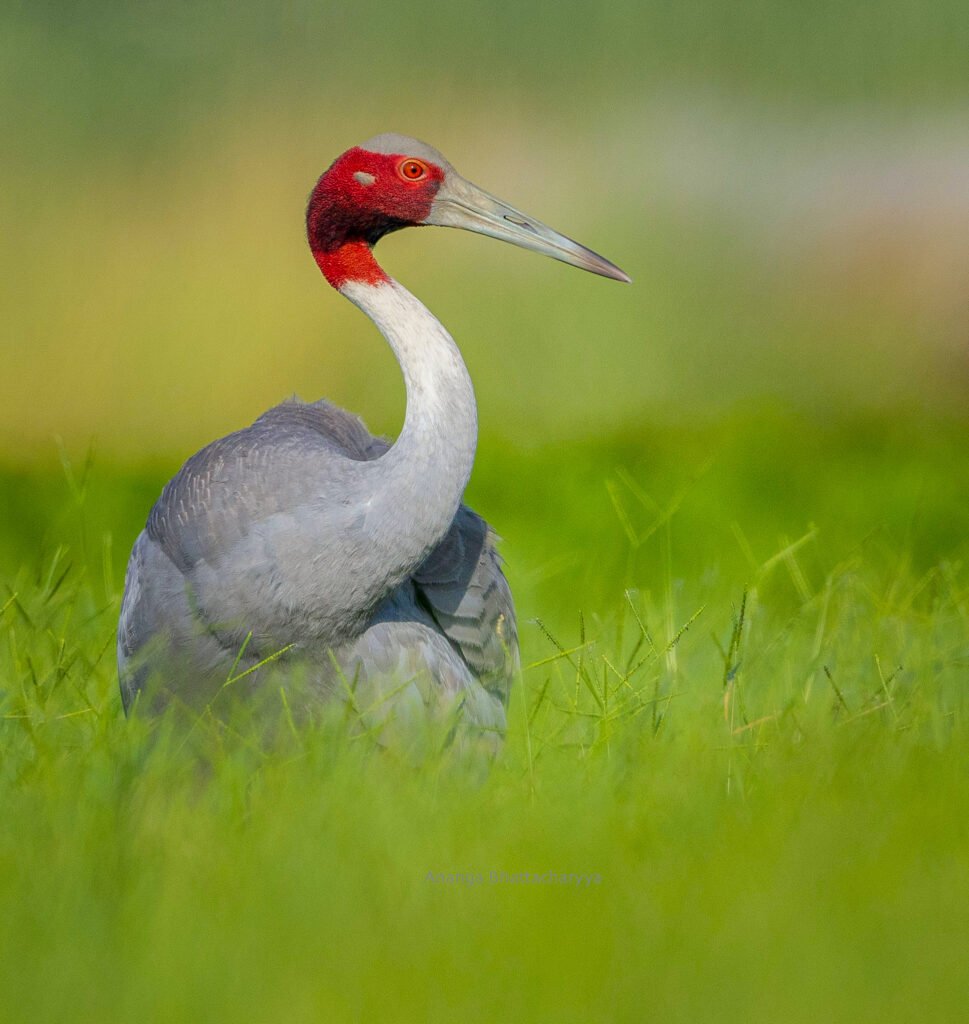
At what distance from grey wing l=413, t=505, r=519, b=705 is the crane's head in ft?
2.22

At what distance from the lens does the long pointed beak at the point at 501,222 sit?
11.0 feet

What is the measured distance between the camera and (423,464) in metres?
3.04

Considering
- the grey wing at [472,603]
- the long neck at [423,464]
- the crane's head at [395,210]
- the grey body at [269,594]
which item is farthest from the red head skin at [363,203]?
the grey wing at [472,603]

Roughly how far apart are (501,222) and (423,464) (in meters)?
0.65

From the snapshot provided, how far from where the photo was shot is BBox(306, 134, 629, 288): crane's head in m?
3.30

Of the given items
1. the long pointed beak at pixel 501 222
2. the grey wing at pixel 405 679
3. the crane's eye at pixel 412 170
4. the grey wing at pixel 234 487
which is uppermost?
the crane's eye at pixel 412 170

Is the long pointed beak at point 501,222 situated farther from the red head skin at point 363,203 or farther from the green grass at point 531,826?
the green grass at point 531,826

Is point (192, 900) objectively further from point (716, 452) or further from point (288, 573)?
point (716, 452)

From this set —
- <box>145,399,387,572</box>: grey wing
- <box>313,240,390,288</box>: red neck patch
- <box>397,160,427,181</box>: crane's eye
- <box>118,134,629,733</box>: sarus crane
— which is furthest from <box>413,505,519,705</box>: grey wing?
<box>397,160,427,181</box>: crane's eye

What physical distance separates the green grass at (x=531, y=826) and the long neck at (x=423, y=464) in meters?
0.38

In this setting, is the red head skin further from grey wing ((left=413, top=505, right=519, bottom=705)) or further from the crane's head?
grey wing ((left=413, top=505, right=519, bottom=705))

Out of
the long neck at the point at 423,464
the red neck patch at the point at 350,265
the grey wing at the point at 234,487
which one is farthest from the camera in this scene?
the red neck patch at the point at 350,265

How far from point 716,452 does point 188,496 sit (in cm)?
269

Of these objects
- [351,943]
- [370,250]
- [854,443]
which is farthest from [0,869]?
[854,443]
